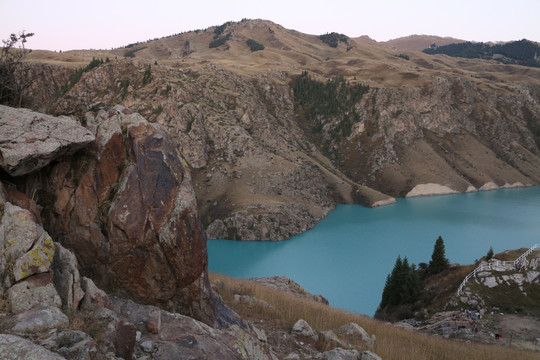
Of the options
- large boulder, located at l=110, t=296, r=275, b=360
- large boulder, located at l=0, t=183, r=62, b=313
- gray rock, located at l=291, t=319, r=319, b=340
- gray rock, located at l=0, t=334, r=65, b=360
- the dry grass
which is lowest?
the dry grass

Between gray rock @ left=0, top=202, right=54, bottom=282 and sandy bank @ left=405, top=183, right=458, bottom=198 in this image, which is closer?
gray rock @ left=0, top=202, right=54, bottom=282

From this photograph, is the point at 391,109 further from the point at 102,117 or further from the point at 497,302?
the point at 102,117

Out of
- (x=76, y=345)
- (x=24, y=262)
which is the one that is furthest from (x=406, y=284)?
(x=24, y=262)

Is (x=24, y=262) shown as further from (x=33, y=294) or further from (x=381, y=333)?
(x=381, y=333)

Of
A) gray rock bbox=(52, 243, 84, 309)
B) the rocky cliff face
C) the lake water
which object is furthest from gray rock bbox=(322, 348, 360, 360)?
the lake water

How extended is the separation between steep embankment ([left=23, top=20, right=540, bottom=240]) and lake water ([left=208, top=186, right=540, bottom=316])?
5.70 metres

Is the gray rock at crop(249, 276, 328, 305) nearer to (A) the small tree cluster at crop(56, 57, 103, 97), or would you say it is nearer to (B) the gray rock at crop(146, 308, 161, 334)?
(B) the gray rock at crop(146, 308, 161, 334)

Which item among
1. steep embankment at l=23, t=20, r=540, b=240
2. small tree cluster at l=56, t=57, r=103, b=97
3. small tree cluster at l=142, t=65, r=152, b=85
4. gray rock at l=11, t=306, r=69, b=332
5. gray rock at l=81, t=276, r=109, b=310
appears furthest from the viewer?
small tree cluster at l=56, t=57, r=103, b=97

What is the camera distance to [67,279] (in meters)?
7.28

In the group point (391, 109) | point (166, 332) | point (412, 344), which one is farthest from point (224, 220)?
point (391, 109)

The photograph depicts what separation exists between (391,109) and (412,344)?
125856 mm

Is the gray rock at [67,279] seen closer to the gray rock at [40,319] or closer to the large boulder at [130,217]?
the gray rock at [40,319]

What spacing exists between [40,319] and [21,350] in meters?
1.07

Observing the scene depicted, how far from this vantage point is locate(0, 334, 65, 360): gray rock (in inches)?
191
